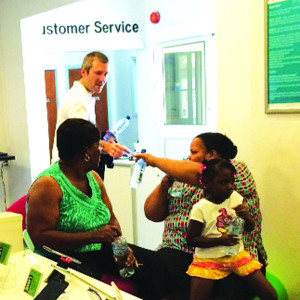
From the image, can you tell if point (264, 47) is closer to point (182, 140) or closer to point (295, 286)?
point (295, 286)

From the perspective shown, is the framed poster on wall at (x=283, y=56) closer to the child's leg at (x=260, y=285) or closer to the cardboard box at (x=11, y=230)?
the child's leg at (x=260, y=285)

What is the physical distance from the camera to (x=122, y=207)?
3.47 meters

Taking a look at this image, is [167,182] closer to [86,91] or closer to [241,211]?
[241,211]

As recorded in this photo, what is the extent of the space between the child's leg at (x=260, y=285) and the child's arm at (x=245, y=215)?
0.65 ft

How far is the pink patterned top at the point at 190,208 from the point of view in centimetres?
207

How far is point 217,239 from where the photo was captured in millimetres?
1893

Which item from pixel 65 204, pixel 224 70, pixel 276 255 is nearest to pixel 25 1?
pixel 224 70

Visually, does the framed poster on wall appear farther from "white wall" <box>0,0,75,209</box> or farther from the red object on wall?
the red object on wall

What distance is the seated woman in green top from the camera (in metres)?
1.93

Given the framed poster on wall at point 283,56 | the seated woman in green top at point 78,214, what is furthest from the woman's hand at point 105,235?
Result: the framed poster on wall at point 283,56

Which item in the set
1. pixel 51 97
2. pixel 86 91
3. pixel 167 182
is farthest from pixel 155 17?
pixel 167 182

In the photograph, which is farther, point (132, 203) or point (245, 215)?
point (132, 203)

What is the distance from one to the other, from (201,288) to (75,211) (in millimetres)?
642

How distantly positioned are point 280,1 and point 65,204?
139 centimetres
